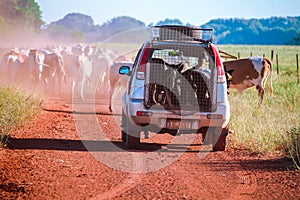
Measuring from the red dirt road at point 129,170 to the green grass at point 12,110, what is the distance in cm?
21

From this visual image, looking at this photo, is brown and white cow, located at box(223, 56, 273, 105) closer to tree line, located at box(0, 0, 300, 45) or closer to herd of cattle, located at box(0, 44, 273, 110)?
herd of cattle, located at box(0, 44, 273, 110)

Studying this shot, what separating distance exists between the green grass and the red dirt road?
8.3 inches

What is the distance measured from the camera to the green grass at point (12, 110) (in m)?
9.57

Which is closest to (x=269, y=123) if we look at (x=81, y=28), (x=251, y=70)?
(x=251, y=70)

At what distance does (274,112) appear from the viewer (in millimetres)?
14492

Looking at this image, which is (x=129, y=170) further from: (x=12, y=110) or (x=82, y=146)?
(x=12, y=110)

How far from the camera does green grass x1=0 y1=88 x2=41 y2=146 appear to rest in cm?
957

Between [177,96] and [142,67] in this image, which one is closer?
[142,67]

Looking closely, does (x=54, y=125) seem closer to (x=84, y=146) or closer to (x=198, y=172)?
(x=84, y=146)

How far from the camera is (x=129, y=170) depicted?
7.66m

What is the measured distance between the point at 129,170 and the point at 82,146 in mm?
2039

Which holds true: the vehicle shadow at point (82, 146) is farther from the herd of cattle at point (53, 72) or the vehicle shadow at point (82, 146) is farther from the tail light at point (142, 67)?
the herd of cattle at point (53, 72)

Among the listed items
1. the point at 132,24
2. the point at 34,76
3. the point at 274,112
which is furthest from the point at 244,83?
the point at 132,24

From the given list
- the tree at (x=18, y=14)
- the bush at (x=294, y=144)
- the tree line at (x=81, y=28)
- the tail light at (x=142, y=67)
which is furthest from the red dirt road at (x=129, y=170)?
the tree at (x=18, y=14)
